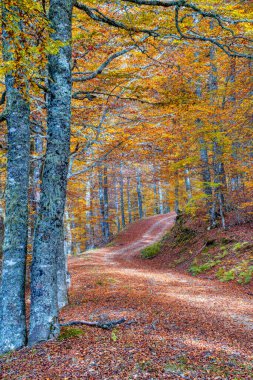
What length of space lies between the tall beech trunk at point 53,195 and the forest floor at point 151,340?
36 cm

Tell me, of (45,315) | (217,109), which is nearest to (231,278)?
(217,109)

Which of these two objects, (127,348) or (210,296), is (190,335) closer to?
(127,348)

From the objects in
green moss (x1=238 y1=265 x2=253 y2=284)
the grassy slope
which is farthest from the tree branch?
the grassy slope

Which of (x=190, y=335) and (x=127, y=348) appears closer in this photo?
(x=127, y=348)

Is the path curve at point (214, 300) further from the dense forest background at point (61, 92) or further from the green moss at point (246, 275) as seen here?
the dense forest background at point (61, 92)

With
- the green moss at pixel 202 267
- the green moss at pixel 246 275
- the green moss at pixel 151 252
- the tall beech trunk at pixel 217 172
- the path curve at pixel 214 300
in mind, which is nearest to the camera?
the path curve at pixel 214 300

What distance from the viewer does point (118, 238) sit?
2295 centimetres

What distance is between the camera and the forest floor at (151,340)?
2.91 meters

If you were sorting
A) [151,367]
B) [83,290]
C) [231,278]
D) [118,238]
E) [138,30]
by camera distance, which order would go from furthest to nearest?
[118,238] < [231,278] < [83,290] < [138,30] < [151,367]

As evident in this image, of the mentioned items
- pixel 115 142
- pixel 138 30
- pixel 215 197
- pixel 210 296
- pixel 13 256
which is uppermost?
pixel 138 30

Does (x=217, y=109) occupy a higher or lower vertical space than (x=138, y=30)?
higher

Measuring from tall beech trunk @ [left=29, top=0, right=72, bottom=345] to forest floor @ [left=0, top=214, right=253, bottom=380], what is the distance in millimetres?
359

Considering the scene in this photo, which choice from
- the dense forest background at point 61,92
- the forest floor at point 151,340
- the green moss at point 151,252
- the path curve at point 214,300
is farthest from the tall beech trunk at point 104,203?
the forest floor at point 151,340

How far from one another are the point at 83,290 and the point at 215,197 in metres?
7.17
